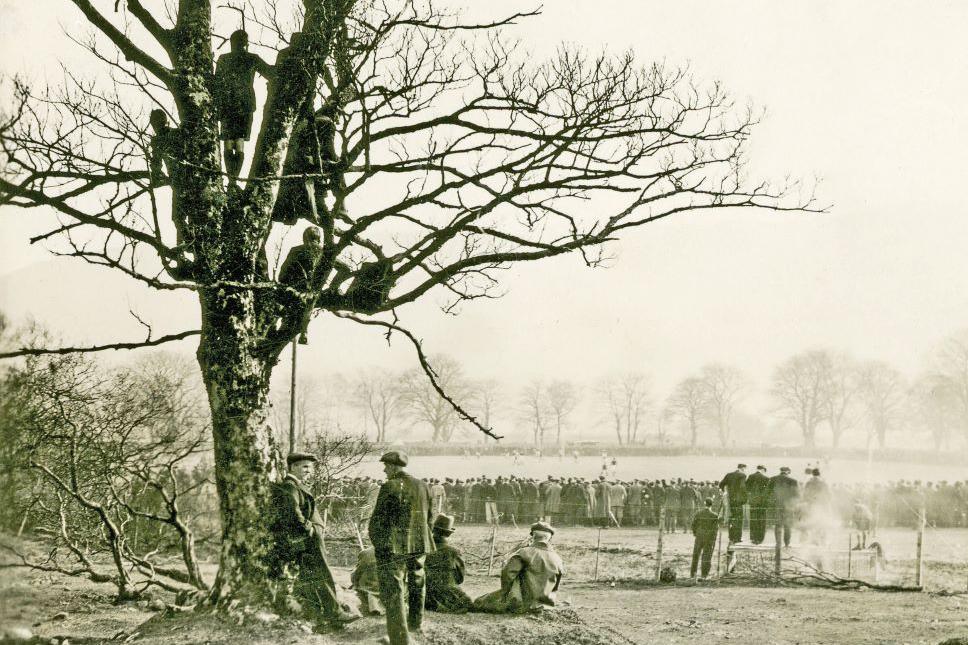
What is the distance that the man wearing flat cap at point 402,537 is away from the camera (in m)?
7.79

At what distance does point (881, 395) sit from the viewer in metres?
44.2

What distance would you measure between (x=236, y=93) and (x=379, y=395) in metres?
59.6

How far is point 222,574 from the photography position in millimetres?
7891

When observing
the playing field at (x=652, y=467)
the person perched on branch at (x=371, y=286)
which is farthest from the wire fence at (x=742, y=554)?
the playing field at (x=652, y=467)

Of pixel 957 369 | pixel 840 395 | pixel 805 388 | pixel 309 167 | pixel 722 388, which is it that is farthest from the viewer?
pixel 722 388

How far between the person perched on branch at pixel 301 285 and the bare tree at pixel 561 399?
61.2m

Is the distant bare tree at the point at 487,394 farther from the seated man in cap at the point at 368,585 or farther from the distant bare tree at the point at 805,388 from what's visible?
the seated man in cap at the point at 368,585

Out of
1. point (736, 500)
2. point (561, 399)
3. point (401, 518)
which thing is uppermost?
point (561, 399)

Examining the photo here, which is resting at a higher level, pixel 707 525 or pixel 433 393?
pixel 433 393

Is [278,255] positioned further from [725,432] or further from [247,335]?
[725,432]

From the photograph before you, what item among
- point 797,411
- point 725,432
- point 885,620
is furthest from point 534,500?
point 725,432

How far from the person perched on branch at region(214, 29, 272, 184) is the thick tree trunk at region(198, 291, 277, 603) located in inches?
67.4

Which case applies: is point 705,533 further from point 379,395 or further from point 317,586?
point 379,395

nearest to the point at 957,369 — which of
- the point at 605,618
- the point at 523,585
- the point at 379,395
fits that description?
the point at 605,618
